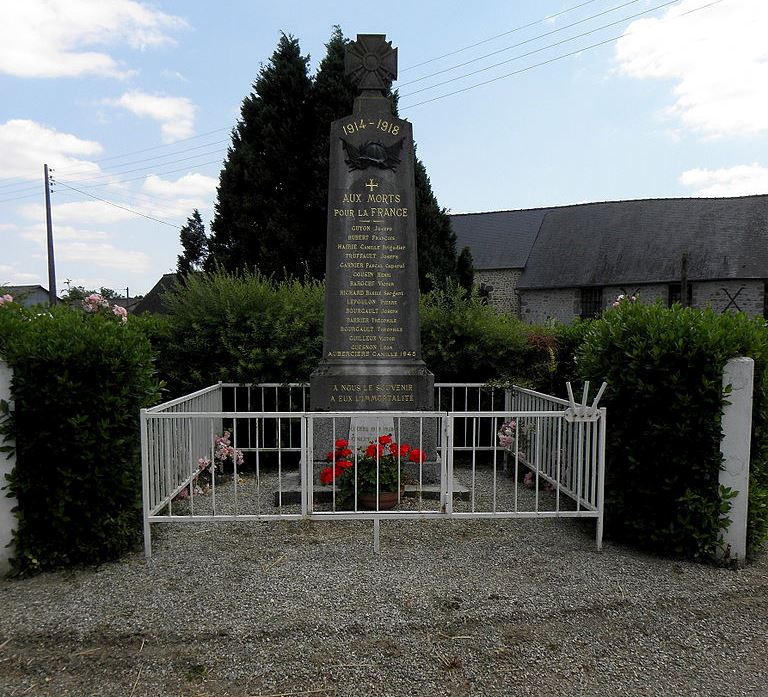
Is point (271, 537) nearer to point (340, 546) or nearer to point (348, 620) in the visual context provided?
point (340, 546)

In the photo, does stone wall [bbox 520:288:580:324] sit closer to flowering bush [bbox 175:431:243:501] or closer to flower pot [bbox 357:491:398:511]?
flowering bush [bbox 175:431:243:501]

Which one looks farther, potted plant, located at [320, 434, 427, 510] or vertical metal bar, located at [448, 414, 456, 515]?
potted plant, located at [320, 434, 427, 510]

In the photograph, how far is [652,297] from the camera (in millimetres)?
29531

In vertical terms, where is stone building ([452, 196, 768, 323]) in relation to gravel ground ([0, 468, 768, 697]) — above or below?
above

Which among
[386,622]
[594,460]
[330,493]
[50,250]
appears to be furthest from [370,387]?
[50,250]

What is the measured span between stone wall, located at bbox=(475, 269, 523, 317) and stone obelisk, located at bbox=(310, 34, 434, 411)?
1163 inches

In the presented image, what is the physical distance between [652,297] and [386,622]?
98.9 ft

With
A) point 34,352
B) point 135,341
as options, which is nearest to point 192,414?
point 135,341

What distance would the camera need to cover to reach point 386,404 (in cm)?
610

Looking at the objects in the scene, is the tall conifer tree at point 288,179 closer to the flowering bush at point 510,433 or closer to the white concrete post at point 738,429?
the flowering bush at point 510,433

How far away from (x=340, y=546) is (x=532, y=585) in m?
1.46

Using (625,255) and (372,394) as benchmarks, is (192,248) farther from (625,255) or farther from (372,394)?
(625,255)

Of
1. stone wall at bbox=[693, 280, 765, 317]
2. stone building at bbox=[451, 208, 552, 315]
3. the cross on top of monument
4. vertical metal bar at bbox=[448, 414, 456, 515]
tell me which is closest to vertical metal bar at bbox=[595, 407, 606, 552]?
vertical metal bar at bbox=[448, 414, 456, 515]

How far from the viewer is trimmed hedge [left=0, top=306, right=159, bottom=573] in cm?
378
